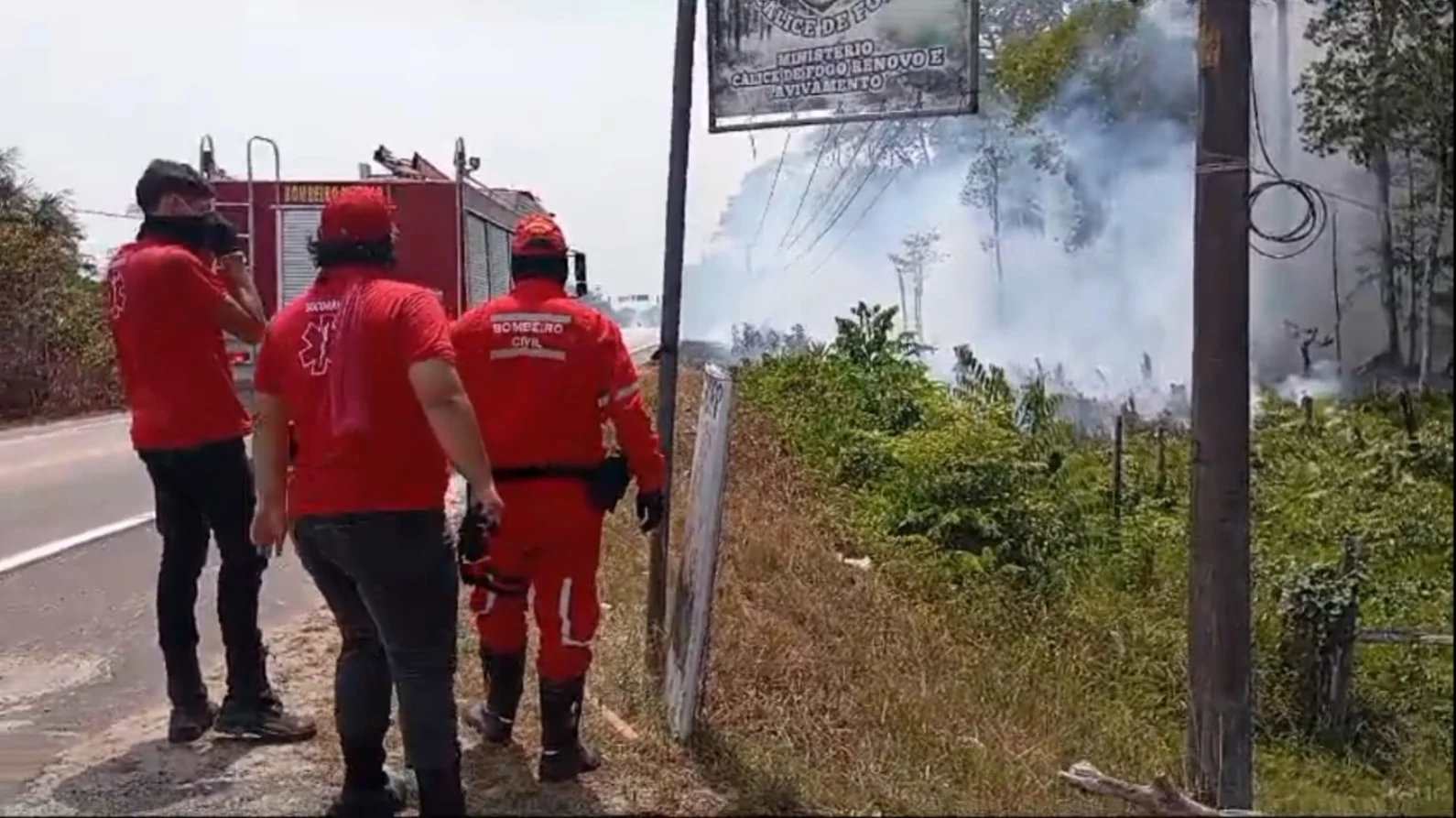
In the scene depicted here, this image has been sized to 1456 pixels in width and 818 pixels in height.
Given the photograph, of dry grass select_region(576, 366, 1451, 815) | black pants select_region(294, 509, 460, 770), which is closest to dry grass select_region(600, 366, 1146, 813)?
dry grass select_region(576, 366, 1451, 815)

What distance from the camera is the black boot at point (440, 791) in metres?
4.12

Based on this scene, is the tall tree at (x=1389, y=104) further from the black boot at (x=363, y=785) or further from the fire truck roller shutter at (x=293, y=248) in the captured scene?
the fire truck roller shutter at (x=293, y=248)

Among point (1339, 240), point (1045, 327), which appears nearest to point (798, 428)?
point (1045, 327)

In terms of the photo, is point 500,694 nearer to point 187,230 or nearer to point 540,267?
point 540,267

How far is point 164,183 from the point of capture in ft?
16.3

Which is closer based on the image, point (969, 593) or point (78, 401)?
point (969, 593)

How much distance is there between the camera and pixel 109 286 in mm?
5047

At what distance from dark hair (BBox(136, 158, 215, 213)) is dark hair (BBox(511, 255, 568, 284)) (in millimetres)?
1103

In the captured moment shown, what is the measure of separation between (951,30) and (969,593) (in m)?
4.41

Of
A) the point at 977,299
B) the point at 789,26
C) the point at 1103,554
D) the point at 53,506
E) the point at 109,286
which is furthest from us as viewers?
the point at 977,299

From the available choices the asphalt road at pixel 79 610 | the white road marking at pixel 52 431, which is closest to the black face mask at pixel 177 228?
the asphalt road at pixel 79 610

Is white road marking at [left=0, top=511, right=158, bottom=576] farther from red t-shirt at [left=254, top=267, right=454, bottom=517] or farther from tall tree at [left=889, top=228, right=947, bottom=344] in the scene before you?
tall tree at [left=889, top=228, right=947, bottom=344]

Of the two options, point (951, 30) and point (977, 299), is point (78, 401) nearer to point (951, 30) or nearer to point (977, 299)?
point (977, 299)

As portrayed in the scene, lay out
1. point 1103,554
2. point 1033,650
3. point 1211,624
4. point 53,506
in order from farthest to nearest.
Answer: point 53,506, point 1103,554, point 1033,650, point 1211,624
